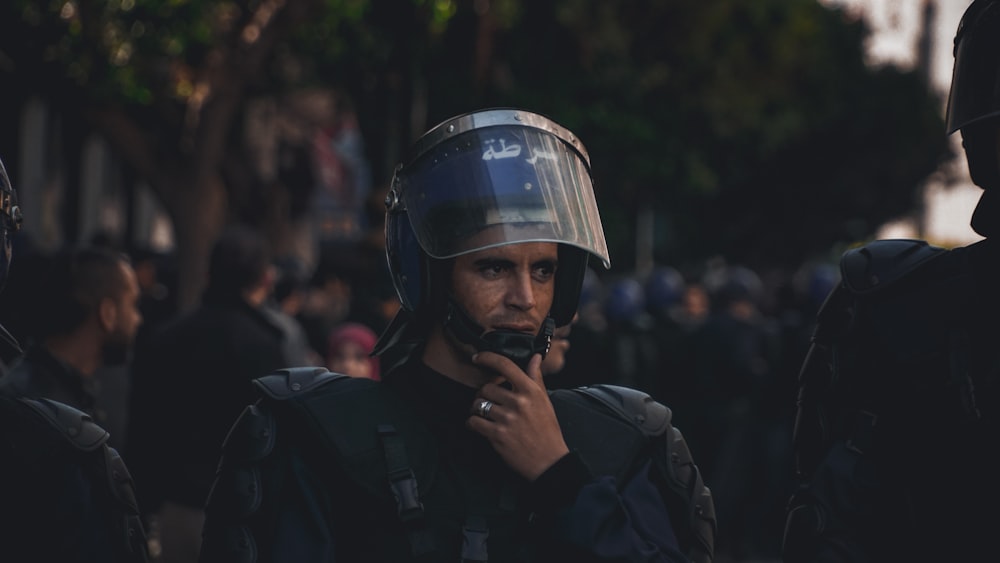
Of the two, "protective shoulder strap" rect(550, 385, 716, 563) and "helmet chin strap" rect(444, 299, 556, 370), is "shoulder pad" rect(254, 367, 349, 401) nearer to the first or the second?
"helmet chin strap" rect(444, 299, 556, 370)

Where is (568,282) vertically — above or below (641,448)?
above

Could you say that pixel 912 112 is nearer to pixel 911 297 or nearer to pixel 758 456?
pixel 758 456

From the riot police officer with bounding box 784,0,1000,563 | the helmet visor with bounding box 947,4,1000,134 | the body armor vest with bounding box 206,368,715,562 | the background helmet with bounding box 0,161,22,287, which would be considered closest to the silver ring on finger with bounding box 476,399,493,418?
the body armor vest with bounding box 206,368,715,562

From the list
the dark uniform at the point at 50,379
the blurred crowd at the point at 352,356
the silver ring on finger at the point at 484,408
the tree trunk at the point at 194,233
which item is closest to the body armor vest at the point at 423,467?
the silver ring on finger at the point at 484,408

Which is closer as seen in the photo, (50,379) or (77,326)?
(50,379)

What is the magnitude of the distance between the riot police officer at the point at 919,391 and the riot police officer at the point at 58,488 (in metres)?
1.26

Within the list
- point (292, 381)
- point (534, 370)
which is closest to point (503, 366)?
point (534, 370)

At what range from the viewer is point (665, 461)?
3.00 meters

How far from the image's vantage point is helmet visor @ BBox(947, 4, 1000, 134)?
9.36ft

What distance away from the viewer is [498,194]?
9.83 ft

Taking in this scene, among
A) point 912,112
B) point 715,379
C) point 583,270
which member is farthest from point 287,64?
point 912,112

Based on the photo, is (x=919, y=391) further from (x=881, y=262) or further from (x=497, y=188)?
(x=497, y=188)

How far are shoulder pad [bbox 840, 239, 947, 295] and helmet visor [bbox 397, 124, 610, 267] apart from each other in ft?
1.60

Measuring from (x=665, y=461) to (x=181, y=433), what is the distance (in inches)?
141
